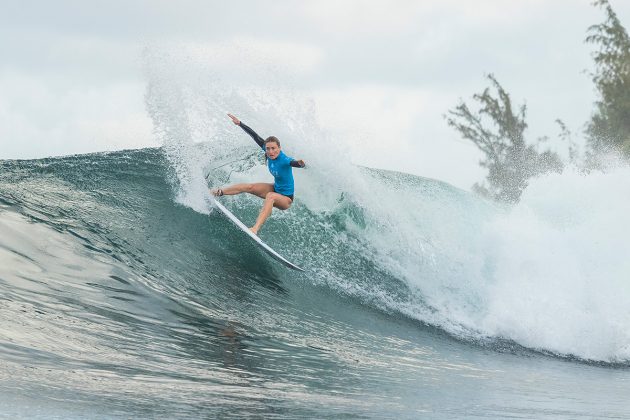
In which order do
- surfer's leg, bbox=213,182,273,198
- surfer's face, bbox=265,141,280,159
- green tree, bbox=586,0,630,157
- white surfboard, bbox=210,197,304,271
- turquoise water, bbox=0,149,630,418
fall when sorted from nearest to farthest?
turquoise water, bbox=0,149,630,418 < surfer's face, bbox=265,141,280,159 < white surfboard, bbox=210,197,304,271 < surfer's leg, bbox=213,182,273,198 < green tree, bbox=586,0,630,157

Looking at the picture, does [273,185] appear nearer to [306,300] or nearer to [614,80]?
[306,300]

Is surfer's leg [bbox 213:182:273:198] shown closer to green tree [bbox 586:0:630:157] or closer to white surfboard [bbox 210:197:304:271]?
white surfboard [bbox 210:197:304:271]

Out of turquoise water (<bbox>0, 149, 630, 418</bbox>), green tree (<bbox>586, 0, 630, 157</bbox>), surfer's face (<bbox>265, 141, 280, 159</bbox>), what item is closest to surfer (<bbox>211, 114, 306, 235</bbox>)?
surfer's face (<bbox>265, 141, 280, 159</bbox>)

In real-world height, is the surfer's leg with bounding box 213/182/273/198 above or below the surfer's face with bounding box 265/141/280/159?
below

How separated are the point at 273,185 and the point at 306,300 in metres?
1.38

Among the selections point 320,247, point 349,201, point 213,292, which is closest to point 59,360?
point 213,292

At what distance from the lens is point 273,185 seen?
32.6 feet

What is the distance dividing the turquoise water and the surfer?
2.53 feet

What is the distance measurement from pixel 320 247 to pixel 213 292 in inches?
99.1

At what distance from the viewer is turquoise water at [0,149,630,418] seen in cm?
582

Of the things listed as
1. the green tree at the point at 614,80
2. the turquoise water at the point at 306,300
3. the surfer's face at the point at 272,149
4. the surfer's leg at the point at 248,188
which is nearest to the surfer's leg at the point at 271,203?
the surfer's leg at the point at 248,188

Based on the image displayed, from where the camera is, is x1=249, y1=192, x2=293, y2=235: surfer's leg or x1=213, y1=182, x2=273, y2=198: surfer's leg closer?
x1=249, y1=192, x2=293, y2=235: surfer's leg

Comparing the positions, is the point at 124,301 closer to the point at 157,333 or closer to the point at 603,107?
the point at 157,333

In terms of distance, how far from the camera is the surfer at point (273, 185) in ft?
31.3
